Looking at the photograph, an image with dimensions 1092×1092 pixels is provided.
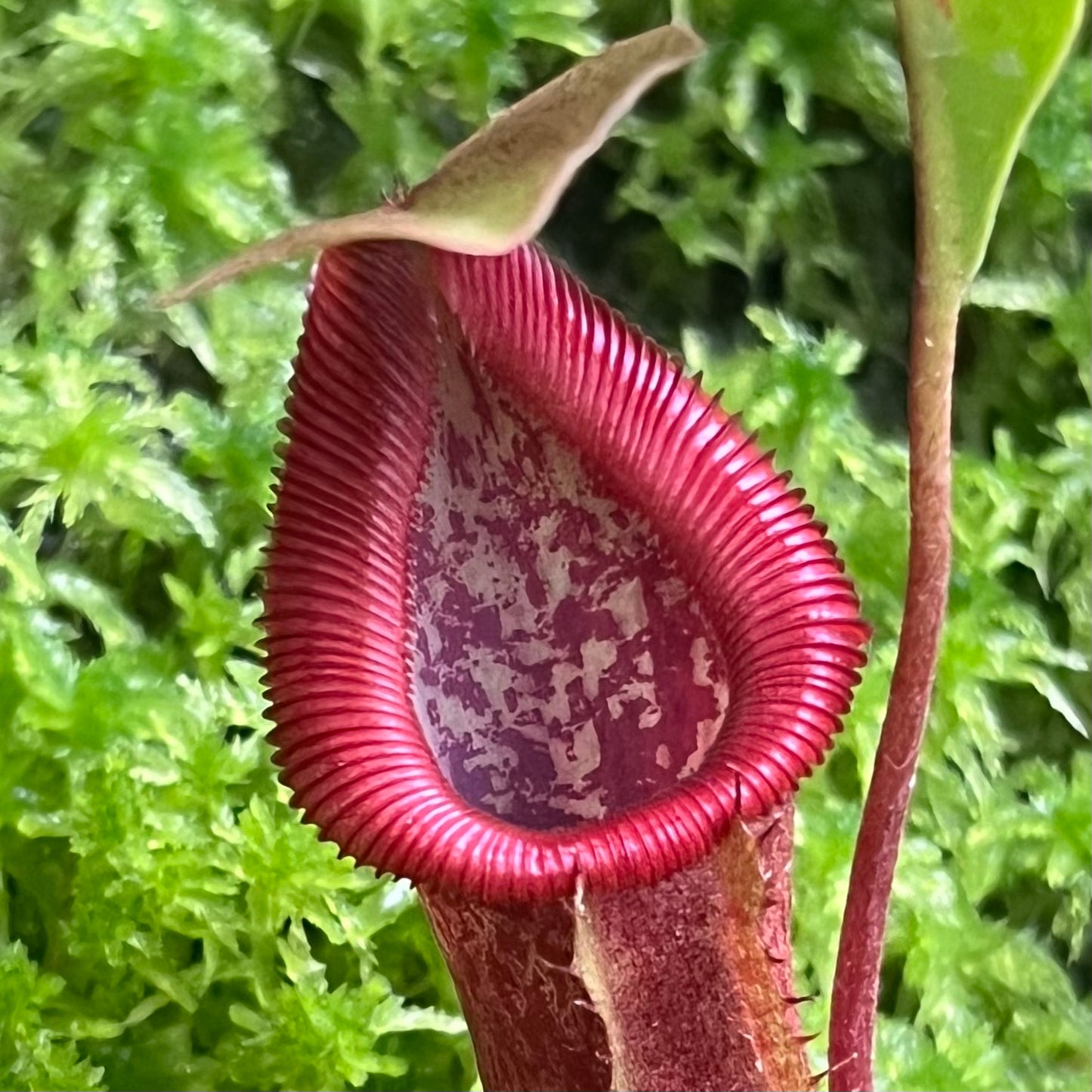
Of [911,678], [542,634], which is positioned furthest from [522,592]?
[911,678]

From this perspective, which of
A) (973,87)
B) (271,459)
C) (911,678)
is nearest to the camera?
(973,87)

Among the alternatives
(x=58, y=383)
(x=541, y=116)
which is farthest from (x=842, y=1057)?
(x=58, y=383)

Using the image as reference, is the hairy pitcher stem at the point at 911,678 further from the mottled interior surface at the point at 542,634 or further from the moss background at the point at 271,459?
the moss background at the point at 271,459

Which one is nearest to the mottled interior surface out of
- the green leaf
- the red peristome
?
the red peristome

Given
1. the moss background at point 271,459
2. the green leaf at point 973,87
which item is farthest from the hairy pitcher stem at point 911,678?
the moss background at point 271,459

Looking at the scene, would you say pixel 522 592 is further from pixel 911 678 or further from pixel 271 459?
pixel 271 459

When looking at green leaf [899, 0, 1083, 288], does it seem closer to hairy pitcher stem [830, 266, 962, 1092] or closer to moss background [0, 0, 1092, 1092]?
hairy pitcher stem [830, 266, 962, 1092]

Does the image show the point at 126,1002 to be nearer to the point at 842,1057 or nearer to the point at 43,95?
the point at 842,1057
